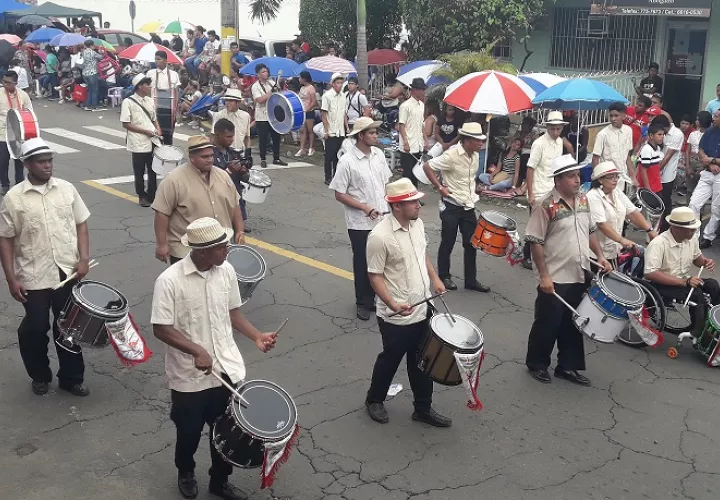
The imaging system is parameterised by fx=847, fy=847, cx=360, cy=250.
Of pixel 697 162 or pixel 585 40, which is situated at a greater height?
pixel 585 40

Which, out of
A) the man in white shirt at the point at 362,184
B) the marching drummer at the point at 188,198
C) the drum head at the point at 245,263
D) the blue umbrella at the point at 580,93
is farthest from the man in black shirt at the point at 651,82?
the marching drummer at the point at 188,198

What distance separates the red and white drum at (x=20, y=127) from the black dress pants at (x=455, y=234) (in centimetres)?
507

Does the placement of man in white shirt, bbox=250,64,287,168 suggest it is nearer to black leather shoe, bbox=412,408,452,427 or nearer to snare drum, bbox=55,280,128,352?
snare drum, bbox=55,280,128,352

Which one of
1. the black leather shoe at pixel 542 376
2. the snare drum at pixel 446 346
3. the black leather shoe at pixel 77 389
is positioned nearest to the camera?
the snare drum at pixel 446 346

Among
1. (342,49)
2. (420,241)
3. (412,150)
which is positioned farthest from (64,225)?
(342,49)

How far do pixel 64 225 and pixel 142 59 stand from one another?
14.3 metres

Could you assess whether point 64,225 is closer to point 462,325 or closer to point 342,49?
point 462,325

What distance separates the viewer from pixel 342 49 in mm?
21797

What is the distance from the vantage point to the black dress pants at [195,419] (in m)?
4.84

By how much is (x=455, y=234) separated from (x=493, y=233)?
730 mm

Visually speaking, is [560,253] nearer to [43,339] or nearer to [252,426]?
[252,426]

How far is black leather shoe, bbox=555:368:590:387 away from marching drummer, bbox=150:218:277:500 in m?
3.07

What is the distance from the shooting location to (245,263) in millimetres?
7227

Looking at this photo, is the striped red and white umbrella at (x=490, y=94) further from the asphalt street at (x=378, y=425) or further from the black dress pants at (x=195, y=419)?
the black dress pants at (x=195, y=419)
